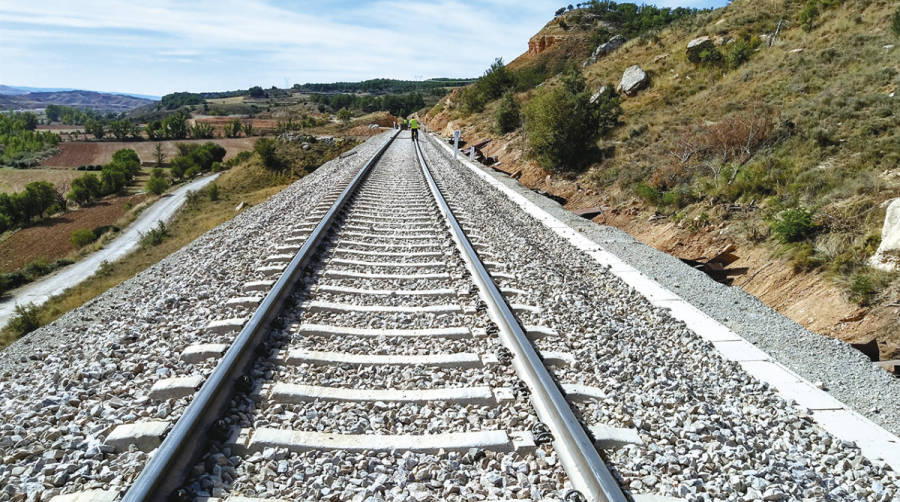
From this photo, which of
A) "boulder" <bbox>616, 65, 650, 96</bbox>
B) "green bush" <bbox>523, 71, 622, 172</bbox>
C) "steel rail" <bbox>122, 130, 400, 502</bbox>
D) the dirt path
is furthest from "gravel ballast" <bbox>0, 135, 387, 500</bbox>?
"boulder" <bbox>616, 65, 650, 96</bbox>

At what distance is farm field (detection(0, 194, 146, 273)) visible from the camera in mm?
36656

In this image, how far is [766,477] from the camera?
2934mm

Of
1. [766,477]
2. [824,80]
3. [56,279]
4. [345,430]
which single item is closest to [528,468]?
[345,430]

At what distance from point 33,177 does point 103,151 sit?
28035 millimetres

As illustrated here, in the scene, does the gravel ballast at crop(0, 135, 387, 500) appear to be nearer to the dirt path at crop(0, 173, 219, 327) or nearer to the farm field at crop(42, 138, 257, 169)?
the dirt path at crop(0, 173, 219, 327)

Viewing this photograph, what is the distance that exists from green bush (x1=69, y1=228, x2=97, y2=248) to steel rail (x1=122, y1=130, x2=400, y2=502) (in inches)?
1704

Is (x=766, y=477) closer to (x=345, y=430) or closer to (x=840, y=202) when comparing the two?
(x=345, y=430)

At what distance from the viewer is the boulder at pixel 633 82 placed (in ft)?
74.9

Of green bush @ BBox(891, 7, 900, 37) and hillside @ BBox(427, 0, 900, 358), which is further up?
green bush @ BBox(891, 7, 900, 37)

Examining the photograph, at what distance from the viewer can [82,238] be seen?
38969 millimetres

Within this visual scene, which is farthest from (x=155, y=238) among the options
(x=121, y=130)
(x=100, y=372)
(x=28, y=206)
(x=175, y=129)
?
(x=121, y=130)

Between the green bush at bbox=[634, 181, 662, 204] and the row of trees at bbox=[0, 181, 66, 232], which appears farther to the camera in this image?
the row of trees at bbox=[0, 181, 66, 232]

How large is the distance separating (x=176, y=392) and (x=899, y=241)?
8166 millimetres

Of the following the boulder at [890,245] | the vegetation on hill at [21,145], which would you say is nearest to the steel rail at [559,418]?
the boulder at [890,245]
